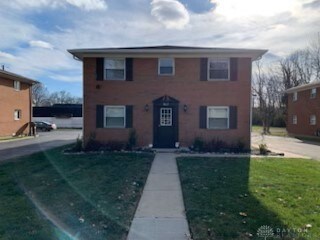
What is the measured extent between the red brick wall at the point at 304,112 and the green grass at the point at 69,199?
22627mm

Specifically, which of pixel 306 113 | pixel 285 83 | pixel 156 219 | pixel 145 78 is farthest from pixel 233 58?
pixel 285 83

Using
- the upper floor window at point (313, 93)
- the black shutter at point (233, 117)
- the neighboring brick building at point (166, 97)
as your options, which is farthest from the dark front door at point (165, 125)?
the upper floor window at point (313, 93)

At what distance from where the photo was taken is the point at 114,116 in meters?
15.5

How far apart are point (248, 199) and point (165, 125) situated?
31.0 ft

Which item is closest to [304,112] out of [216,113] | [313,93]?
[313,93]

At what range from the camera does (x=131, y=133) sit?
15.1 meters

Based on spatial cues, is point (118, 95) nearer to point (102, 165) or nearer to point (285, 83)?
point (102, 165)

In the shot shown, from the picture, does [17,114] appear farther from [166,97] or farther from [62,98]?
[62,98]

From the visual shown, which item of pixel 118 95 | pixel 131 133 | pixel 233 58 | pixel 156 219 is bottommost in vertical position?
pixel 156 219

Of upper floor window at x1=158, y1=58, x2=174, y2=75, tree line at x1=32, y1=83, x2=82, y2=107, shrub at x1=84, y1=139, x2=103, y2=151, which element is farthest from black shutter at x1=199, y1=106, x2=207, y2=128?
tree line at x1=32, y1=83, x2=82, y2=107

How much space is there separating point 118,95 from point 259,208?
1100 centimetres

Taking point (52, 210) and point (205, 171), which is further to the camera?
point (205, 171)

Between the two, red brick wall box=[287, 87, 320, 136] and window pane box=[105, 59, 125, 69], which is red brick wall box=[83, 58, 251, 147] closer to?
window pane box=[105, 59, 125, 69]

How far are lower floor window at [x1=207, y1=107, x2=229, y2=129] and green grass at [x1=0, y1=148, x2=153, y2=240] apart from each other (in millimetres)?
5772
